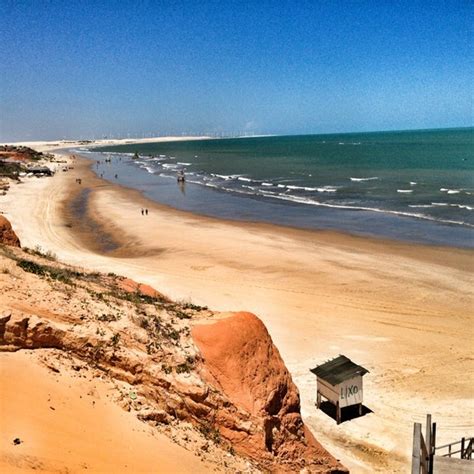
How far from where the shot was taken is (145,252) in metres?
32.9

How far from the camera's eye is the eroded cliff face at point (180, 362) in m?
8.76

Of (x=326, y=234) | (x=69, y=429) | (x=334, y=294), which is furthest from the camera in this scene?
(x=326, y=234)

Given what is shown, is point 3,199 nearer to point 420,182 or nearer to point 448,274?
point 448,274

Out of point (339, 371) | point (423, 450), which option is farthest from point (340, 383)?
point (423, 450)

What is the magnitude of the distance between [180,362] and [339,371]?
21.9 feet

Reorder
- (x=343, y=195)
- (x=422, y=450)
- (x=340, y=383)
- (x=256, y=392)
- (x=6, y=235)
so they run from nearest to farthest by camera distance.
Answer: (x=422, y=450) < (x=256, y=392) < (x=340, y=383) < (x=6, y=235) < (x=343, y=195)

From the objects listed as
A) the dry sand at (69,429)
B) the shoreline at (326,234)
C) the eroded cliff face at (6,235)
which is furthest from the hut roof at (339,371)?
the shoreline at (326,234)

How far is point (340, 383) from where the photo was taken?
1412cm

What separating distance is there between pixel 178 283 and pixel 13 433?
737 inches

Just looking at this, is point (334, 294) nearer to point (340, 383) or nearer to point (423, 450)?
point (340, 383)

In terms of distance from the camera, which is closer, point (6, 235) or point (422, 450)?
point (422, 450)

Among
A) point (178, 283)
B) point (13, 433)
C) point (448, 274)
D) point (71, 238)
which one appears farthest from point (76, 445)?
point (71, 238)

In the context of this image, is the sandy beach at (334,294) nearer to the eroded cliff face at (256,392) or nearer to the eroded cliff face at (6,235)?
the eroded cliff face at (256,392)

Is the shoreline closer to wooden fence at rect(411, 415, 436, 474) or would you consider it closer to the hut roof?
the hut roof
